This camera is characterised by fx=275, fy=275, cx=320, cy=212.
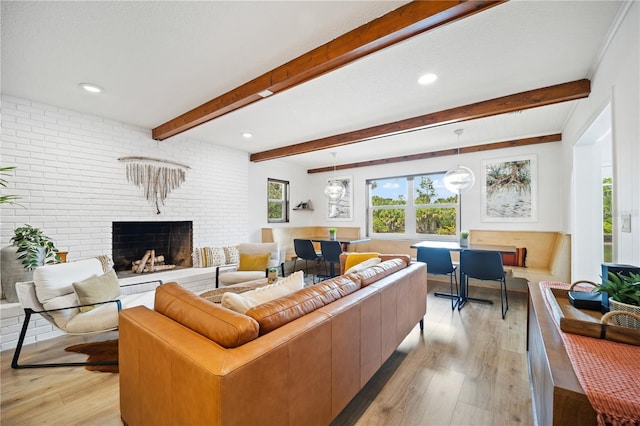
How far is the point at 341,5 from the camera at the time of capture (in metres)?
1.66

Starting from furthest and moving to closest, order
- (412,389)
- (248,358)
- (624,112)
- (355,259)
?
(355,259), (412,389), (624,112), (248,358)

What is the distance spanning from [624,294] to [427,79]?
210 cm

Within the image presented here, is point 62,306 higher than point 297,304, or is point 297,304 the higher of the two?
point 297,304

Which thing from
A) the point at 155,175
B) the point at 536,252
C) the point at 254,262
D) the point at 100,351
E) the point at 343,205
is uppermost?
the point at 155,175

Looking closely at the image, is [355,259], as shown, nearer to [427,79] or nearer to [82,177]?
[427,79]

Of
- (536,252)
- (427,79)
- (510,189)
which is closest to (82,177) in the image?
(427,79)

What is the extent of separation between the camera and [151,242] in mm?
4352

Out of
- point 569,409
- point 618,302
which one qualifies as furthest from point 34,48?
point 618,302

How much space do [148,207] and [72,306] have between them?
1.92 metres

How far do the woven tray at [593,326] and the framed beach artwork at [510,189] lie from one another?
380 centimetres

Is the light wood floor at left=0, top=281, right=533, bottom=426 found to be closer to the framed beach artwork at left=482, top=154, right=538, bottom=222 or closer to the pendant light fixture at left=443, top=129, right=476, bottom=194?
the pendant light fixture at left=443, top=129, right=476, bottom=194

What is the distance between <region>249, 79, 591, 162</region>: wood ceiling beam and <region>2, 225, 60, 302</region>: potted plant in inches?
141

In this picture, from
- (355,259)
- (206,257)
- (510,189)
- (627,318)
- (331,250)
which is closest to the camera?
(627,318)

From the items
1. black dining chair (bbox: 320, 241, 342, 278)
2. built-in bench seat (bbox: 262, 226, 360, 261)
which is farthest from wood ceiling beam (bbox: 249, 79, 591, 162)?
built-in bench seat (bbox: 262, 226, 360, 261)
